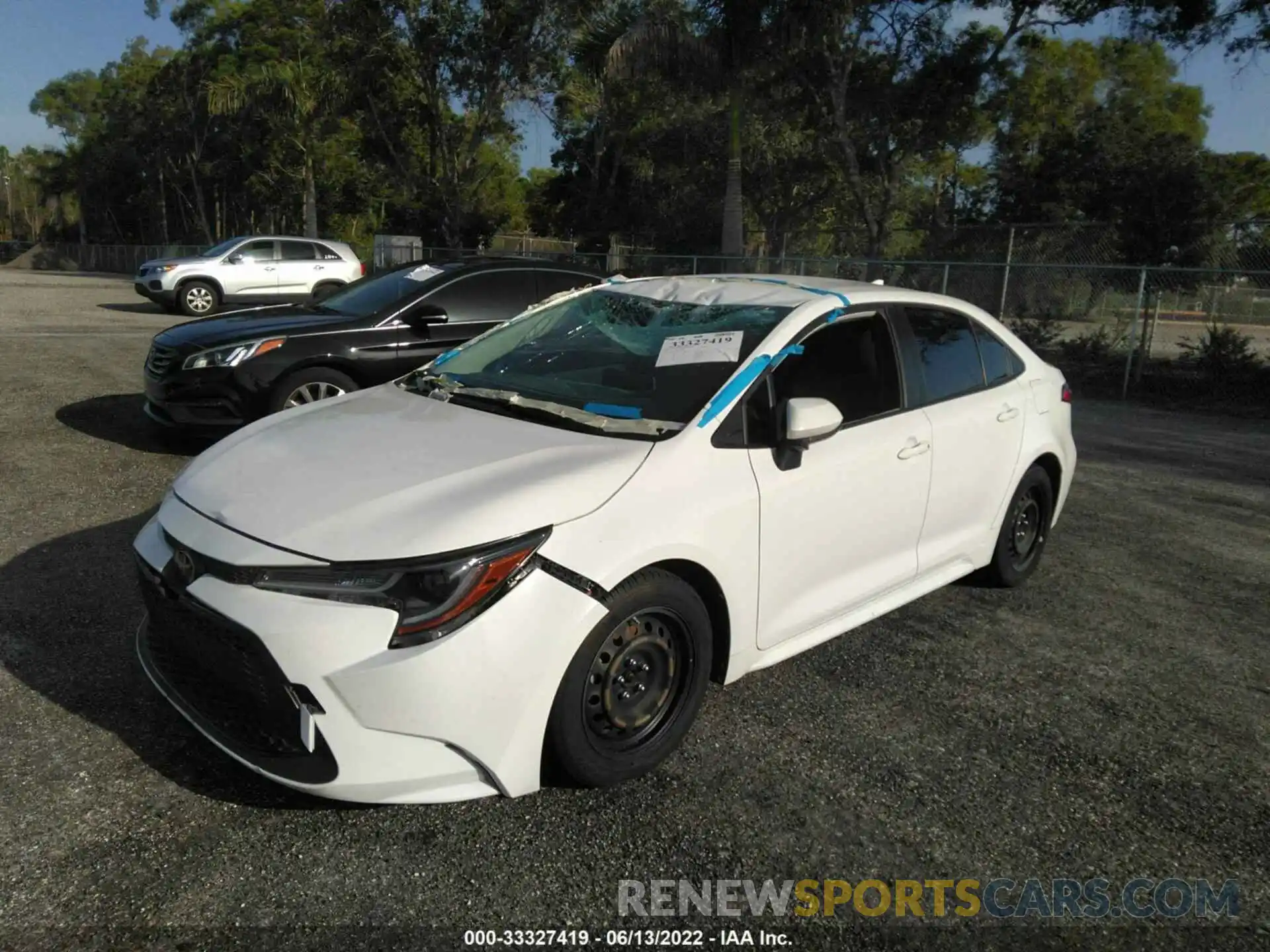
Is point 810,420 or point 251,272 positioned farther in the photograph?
point 251,272

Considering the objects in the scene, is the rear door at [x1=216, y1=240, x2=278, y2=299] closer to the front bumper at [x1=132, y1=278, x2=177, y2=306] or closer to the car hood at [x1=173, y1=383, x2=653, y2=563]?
the front bumper at [x1=132, y1=278, x2=177, y2=306]

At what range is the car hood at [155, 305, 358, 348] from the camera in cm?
702

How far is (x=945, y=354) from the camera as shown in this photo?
14.6 ft

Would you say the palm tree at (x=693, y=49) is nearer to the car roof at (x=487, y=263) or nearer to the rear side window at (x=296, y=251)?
the rear side window at (x=296, y=251)

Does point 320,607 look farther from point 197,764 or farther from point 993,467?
point 993,467

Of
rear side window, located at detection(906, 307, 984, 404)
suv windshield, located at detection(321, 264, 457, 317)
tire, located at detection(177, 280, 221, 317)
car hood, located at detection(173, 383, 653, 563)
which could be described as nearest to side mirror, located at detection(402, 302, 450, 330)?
suv windshield, located at detection(321, 264, 457, 317)

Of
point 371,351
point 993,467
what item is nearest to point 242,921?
point 993,467

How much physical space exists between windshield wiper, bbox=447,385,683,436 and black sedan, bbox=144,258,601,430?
3340mm

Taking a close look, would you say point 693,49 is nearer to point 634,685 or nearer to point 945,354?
point 945,354

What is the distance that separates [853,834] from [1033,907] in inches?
20.5

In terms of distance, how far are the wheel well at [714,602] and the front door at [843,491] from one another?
0.55 feet

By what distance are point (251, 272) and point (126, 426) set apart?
13013mm

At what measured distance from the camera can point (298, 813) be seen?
290 centimetres

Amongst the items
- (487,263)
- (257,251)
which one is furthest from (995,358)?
(257,251)
